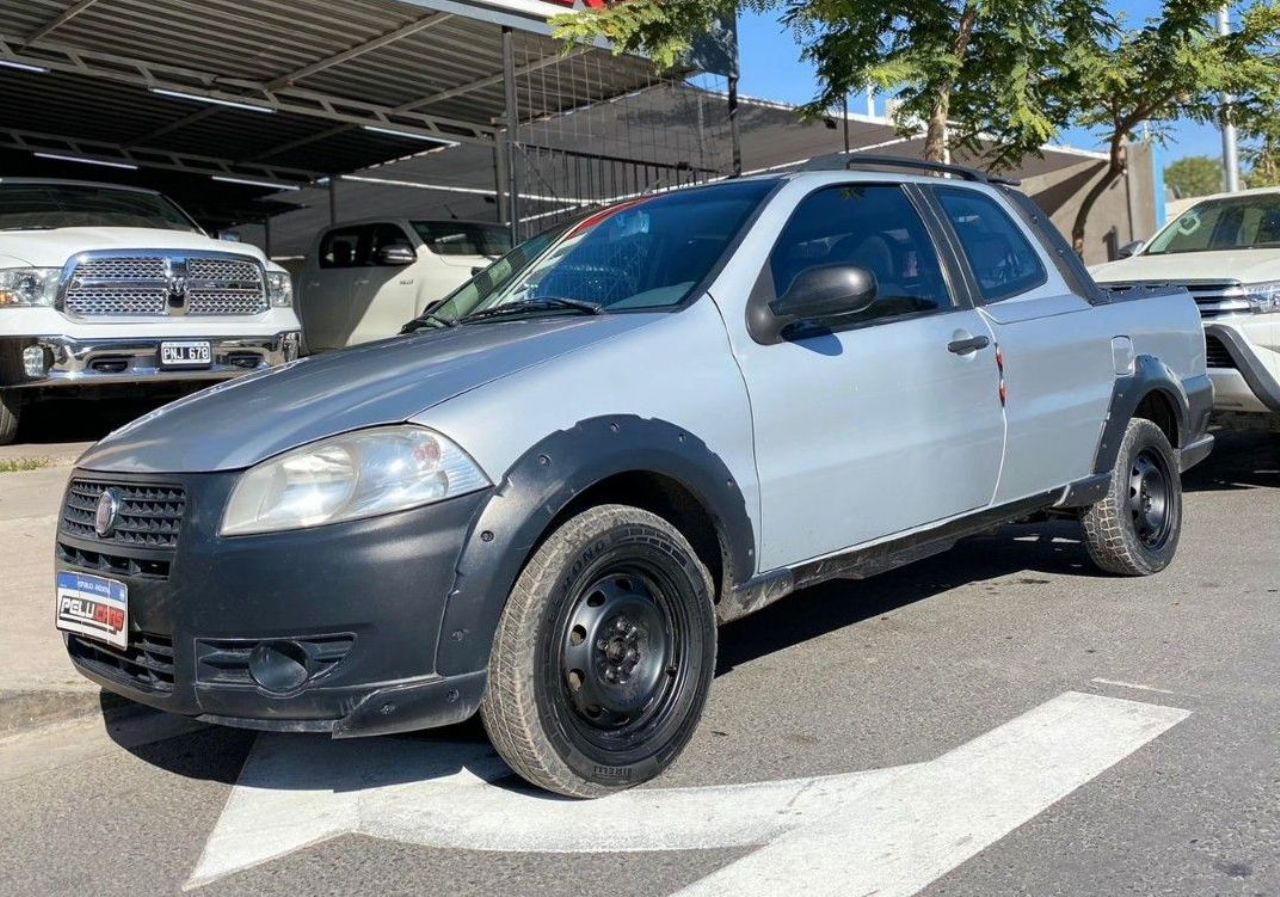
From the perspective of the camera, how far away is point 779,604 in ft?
19.3

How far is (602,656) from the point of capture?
11.7 feet

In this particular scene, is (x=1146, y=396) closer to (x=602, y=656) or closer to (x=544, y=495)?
(x=602, y=656)

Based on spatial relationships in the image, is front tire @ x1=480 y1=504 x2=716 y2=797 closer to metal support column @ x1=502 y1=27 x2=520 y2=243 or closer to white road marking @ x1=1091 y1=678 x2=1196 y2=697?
white road marking @ x1=1091 y1=678 x2=1196 y2=697

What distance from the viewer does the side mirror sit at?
1297 centimetres

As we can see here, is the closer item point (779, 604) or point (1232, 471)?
point (779, 604)

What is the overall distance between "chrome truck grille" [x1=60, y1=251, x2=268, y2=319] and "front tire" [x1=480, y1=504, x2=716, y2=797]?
20.9 feet

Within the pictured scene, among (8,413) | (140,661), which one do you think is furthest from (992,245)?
(8,413)

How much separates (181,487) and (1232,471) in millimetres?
7752

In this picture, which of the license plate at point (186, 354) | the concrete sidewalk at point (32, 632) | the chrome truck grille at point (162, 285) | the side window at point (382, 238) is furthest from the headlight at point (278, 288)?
the side window at point (382, 238)

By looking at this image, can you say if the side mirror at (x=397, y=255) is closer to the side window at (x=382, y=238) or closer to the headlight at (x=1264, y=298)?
the side window at (x=382, y=238)

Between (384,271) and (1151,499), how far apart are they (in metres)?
9.89

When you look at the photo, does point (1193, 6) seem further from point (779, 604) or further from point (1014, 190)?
point (779, 604)

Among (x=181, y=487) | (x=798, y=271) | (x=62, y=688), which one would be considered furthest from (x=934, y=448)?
(x=62, y=688)

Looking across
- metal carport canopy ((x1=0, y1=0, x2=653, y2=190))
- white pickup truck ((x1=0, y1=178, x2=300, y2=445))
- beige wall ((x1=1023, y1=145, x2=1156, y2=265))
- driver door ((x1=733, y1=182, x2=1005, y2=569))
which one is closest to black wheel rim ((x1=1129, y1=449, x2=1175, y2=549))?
driver door ((x1=733, y1=182, x2=1005, y2=569))
